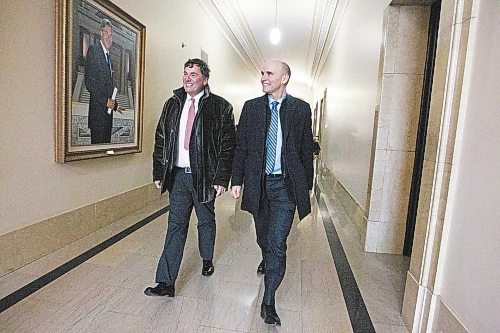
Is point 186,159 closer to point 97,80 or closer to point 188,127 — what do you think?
point 188,127

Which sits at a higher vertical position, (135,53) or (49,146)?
(135,53)

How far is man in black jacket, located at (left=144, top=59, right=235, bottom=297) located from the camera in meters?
2.25

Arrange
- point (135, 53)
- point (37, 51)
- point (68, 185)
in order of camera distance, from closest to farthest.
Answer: point (37, 51)
point (68, 185)
point (135, 53)

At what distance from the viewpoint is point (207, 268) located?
265 centimetres

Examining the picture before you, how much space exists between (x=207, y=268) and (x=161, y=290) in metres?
0.47

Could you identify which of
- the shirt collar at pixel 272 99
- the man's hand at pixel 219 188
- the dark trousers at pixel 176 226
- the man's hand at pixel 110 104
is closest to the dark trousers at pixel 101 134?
the man's hand at pixel 110 104

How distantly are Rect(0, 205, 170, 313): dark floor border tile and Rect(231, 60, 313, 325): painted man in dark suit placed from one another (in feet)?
4.94

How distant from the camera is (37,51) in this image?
8.35ft

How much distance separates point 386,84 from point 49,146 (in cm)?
299

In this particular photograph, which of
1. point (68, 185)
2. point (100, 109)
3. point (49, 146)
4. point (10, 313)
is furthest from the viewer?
point (100, 109)

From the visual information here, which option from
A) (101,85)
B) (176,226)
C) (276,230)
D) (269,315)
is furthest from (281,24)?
(269,315)

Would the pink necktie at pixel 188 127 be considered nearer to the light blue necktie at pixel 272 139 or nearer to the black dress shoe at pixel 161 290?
the light blue necktie at pixel 272 139

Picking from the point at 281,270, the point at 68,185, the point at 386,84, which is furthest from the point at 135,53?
the point at 281,270

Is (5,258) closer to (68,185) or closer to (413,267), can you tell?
(68,185)
